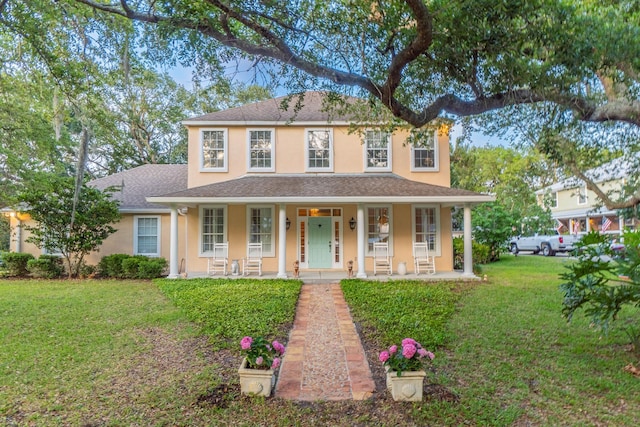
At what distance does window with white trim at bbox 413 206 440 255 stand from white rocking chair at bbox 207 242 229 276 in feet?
20.9

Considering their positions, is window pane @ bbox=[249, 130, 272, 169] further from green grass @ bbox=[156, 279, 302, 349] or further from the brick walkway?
the brick walkway

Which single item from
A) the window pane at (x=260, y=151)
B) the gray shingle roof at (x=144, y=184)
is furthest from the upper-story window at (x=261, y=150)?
the gray shingle roof at (x=144, y=184)

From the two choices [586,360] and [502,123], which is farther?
[502,123]

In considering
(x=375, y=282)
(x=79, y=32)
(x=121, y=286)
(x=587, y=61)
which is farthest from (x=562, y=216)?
(x=79, y=32)

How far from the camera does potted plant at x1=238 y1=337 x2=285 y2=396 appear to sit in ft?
12.0

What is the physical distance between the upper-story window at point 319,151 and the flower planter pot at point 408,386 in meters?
9.88

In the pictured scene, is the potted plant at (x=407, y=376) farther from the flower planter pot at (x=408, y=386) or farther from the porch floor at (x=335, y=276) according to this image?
the porch floor at (x=335, y=276)

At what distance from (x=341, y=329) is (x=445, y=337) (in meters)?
1.69

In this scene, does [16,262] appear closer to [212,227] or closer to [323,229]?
[212,227]

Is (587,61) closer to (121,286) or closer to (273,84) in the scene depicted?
(273,84)

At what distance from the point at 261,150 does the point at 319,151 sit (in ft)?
6.81

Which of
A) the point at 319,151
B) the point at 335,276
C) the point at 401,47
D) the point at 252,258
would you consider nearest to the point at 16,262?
the point at 252,258

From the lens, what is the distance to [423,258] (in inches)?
479

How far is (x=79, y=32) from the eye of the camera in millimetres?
5699
